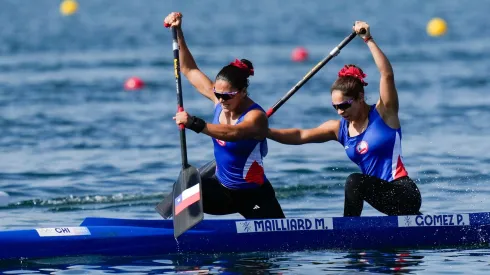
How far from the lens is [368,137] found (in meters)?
9.58

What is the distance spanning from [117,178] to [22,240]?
5378 mm

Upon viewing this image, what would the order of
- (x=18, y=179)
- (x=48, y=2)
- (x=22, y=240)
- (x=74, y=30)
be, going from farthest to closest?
1. (x=48, y=2)
2. (x=74, y=30)
3. (x=18, y=179)
4. (x=22, y=240)

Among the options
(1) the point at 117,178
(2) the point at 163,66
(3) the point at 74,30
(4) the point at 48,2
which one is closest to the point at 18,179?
(1) the point at 117,178

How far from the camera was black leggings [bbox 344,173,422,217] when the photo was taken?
9516 millimetres

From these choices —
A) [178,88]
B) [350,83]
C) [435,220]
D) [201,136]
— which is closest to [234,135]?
[178,88]

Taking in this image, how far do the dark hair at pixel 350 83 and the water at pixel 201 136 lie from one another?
4.36 ft

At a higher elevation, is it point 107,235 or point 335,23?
point 335,23

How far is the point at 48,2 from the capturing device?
78.0 m

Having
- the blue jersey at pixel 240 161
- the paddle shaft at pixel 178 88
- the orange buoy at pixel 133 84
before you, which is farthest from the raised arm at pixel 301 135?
the orange buoy at pixel 133 84

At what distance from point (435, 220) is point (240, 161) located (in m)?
1.73

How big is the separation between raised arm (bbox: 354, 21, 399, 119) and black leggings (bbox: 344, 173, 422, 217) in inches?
22.5

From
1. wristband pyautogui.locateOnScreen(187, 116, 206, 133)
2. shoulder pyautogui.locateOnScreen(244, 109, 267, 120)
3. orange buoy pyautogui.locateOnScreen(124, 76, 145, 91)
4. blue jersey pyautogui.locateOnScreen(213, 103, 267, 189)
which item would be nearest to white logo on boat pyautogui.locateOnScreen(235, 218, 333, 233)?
blue jersey pyautogui.locateOnScreen(213, 103, 267, 189)

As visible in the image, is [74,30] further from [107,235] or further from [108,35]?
[107,235]

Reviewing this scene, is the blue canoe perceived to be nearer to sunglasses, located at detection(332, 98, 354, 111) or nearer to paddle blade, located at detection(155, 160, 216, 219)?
paddle blade, located at detection(155, 160, 216, 219)
